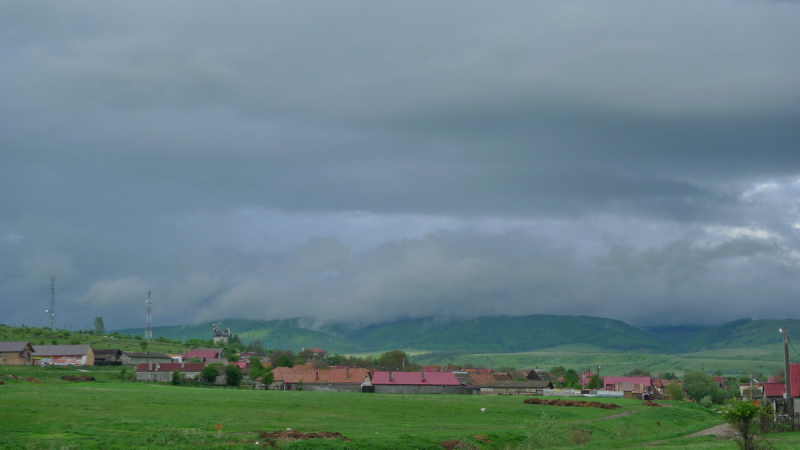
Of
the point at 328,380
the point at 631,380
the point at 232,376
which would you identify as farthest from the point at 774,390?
the point at 232,376

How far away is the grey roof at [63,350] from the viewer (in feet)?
565

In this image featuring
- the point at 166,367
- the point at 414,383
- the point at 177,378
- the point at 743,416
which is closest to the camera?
the point at 743,416

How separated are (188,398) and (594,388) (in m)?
104

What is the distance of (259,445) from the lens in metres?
54.5

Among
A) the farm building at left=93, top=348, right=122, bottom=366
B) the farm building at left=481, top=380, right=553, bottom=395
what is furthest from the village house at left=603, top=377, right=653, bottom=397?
the farm building at left=93, top=348, right=122, bottom=366

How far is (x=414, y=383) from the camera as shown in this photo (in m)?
147

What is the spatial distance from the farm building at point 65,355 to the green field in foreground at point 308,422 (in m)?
66.0

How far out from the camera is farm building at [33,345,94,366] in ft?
555

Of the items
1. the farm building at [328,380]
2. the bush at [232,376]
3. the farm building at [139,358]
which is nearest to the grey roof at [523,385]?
the farm building at [328,380]

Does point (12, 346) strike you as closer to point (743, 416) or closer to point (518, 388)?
point (518, 388)

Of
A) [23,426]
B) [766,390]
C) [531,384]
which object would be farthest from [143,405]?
[531,384]

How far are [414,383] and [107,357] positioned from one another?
264 ft

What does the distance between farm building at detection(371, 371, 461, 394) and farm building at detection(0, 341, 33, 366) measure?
77.5 meters

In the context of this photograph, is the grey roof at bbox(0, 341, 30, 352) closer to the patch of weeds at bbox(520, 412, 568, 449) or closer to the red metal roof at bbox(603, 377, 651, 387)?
the red metal roof at bbox(603, 377, 651, 387)
